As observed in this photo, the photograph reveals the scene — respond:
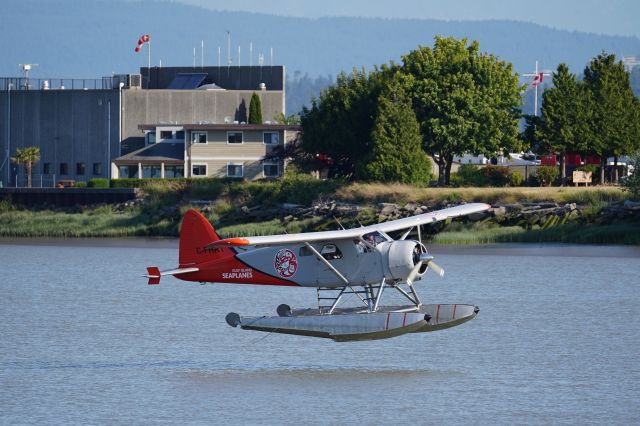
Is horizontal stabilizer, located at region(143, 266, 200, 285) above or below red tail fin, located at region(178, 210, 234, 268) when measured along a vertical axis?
below

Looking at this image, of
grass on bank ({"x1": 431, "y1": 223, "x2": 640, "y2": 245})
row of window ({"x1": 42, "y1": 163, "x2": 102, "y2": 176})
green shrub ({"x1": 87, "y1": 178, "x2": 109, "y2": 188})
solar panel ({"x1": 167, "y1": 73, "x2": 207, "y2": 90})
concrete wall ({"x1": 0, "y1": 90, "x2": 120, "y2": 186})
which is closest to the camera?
grass on bank ({"x1": 431, "y1": 223, "x2": 640, "y2": 245})

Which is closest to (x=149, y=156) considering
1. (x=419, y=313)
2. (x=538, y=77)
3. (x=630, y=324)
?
(x=630, y=324)

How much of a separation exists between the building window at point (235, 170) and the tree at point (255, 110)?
10.0 meters

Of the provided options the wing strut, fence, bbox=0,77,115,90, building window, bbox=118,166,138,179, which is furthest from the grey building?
the wing strut

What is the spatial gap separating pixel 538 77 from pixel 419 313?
133858mm

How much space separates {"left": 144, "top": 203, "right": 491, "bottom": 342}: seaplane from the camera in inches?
898

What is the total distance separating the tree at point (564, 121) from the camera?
234 ft

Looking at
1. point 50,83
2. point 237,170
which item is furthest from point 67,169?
point 237,170

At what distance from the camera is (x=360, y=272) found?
23781mm

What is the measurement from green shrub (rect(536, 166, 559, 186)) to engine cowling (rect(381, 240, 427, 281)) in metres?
48.0

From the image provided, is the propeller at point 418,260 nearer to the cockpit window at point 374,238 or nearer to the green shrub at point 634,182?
the cockpit window at point 374,238

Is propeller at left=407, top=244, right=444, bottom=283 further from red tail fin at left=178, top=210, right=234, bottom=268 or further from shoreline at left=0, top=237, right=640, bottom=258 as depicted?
shoreline at left=0, top=237, right=640, bottom=258

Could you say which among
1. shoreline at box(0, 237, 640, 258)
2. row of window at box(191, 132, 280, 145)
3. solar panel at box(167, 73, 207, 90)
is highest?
solar panel at box(167, 73, 207, 90)

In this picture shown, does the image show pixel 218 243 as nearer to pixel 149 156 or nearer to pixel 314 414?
pixel 314 414
